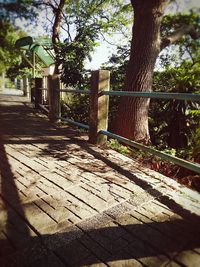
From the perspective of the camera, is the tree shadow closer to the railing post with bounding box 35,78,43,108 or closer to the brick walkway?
the brick walkway

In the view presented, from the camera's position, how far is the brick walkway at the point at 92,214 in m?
1.45

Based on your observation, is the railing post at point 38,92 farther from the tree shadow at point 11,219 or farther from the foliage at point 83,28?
the tree shadow at point 11,219

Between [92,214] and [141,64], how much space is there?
3.38 meters

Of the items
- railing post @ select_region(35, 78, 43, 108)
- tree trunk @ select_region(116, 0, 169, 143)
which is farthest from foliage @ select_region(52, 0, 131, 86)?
tree trunk @ select_region(116, 0, 169, 143)

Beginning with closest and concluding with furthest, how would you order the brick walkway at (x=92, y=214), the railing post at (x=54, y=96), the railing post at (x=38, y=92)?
the brick walkway at (x=92, y=214)
the railing post at (x=54, y=96)
the railing post at (x=38, y=92)

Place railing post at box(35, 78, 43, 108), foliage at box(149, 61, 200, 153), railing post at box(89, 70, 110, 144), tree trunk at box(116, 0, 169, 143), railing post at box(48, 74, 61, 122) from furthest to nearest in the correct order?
railing post at box(35, 78, 43, 108) < railing post at box(48, 74, 61, 122) < foliage at box(149, 61, 200, 153) < tree trunk at box(116, 0, 169, 143) < railing post at box(89, 70, 110, 144)

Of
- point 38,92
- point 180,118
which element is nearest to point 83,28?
point 38,92

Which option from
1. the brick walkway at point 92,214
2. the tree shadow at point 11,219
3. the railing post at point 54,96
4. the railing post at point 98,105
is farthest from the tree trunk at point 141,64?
the tree shadow at point 11,219

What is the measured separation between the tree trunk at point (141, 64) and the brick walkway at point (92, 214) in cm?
153

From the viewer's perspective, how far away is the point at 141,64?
449 cm

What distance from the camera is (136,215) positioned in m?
1.86

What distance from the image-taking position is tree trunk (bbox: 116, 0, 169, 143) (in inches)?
173

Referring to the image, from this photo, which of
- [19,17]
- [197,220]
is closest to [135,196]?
[197,220]

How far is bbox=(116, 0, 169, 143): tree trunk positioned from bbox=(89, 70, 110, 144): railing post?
82 cm
